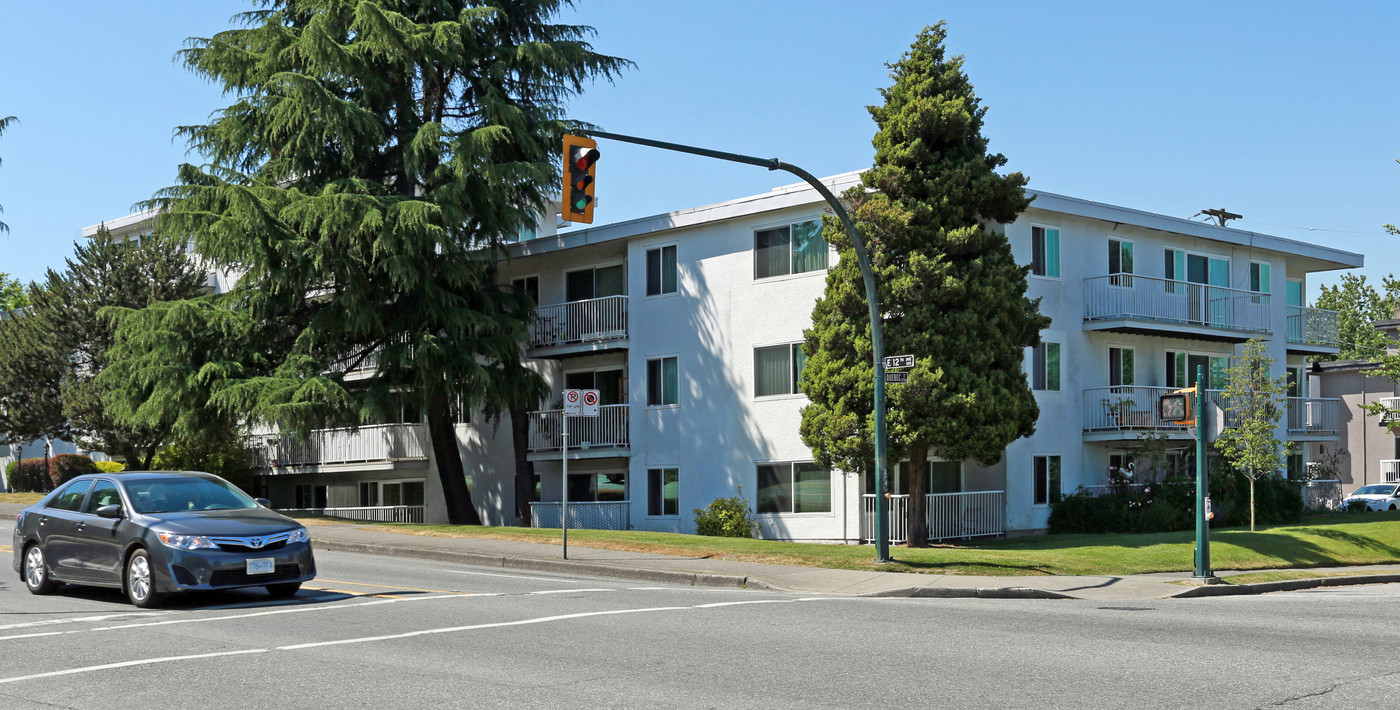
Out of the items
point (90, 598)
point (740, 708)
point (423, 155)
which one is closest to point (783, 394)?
point (423, 155)

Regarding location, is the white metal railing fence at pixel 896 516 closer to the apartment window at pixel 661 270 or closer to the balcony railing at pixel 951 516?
the balcony railing at pixel 951 516

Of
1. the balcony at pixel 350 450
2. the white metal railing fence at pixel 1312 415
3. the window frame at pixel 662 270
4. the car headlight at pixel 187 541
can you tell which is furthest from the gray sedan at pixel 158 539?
the white metal railing fence at pixel 1312 415

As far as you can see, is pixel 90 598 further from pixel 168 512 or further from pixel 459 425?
pixel 459 425

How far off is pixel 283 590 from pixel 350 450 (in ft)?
85.3

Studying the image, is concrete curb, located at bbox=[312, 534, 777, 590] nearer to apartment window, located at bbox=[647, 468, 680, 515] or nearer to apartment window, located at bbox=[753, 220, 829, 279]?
apartment window, located at bbox=[647, 468, 680, 515]

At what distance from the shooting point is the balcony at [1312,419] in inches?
1483

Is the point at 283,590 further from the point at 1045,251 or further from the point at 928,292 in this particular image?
the point at 1045,251

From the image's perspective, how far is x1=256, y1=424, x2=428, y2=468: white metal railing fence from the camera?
39312 millimetres

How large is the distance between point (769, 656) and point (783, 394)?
20667mm

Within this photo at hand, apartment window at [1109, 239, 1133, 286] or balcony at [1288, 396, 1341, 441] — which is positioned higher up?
apartment window at [1109, 239, 1133, 286]

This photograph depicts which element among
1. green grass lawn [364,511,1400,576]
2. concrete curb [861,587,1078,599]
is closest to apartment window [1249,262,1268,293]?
green grass lawn [364,511,1400,576]

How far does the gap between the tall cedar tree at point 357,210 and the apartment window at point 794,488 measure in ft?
22.0

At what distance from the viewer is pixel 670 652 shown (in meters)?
10.3

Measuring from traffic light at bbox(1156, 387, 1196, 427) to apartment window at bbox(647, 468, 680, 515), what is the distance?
15.8 m
